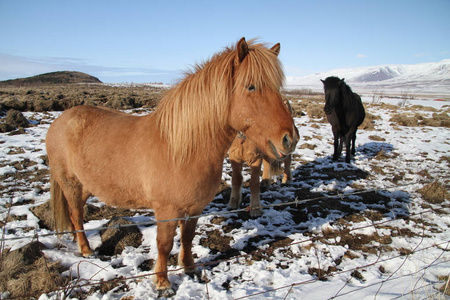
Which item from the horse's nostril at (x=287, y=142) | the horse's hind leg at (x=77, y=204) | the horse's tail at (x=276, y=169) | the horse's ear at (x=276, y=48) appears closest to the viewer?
the horse's nostril at (x=287, y=142)

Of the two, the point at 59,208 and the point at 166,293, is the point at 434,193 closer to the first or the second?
the point at 166,293

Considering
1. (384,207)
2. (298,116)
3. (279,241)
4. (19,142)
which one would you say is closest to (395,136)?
(298,116)

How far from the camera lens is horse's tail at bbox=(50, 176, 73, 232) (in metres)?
3.07

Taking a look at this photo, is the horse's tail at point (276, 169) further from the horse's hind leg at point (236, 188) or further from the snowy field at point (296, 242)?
the horse's hind leg at point (236, 188)

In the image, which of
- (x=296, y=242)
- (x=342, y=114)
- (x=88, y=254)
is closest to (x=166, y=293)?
(x=88, y=254)

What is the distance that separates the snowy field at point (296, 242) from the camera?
7.88 feet

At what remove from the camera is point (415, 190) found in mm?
5250

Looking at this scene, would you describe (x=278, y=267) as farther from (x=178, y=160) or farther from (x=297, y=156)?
(x=297, y=156)

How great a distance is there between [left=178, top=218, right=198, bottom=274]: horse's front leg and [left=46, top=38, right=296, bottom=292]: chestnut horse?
0.04ft

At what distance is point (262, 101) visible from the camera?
5.83ft

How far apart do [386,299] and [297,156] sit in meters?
5.66

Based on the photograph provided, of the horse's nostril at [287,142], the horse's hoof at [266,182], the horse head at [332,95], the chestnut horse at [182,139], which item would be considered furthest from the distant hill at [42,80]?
the horse's nostril at [287,142]

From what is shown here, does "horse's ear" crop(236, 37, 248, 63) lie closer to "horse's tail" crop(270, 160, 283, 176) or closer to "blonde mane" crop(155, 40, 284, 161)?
"blonde mane" crop(155, 40, 284, 161)

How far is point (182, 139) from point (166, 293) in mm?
1549
